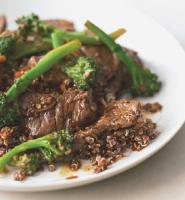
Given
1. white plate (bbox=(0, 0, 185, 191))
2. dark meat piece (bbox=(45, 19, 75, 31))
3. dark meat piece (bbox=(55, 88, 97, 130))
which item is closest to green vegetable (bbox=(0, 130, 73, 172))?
white plate (bbox=(0, 0, 185, 191))

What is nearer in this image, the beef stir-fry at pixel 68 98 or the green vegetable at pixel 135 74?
the beef stir-fry at pixel 68 98

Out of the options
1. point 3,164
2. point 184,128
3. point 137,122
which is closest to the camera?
point 3,164

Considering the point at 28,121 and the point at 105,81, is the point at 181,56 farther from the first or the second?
the point at 28,121

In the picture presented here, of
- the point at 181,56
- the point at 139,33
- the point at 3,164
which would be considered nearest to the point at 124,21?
the point at 139,33

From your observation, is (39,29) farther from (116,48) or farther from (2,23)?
(116,48)

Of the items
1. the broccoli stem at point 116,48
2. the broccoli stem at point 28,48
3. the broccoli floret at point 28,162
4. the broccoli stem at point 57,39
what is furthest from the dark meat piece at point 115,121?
the broccoli stem at point 28,48

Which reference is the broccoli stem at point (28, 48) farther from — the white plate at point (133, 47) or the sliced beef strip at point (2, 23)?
the white plate at point (133, 47)
